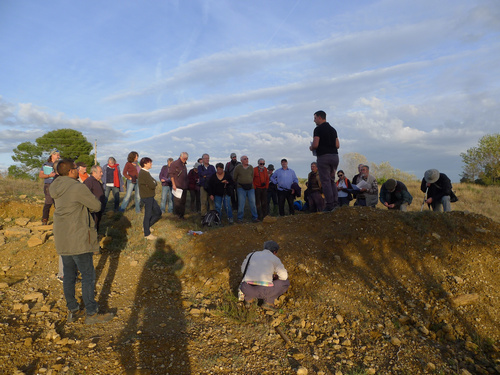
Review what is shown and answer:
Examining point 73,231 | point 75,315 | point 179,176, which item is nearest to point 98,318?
point 75,315

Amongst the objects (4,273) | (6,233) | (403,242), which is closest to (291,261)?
(403,242)

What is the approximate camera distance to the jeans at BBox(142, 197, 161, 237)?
24.1 ft

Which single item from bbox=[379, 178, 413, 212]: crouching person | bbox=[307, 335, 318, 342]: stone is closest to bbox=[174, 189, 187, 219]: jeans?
bbox=[379, 178, 413, 212]: crouching person

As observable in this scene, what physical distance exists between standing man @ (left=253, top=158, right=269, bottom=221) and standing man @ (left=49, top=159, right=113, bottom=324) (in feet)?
20.2

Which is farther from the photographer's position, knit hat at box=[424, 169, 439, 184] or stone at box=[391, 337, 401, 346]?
knit hat at box=[424, 169, 439, 184]

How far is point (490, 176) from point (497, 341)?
32.1m

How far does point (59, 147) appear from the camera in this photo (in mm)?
38688

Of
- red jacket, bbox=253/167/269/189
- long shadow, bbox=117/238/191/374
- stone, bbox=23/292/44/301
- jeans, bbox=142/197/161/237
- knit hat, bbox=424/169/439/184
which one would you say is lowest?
long shadow, bbox=117/238/191/374

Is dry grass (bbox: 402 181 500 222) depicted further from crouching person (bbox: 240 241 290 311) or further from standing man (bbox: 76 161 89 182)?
standing man (bbox: 76 161 89 182)

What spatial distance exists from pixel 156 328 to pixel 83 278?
1165 millimetres

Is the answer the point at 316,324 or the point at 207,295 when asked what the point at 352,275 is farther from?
the point at 207,295

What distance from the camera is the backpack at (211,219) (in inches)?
355

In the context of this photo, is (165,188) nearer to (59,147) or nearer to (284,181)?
(284,181)

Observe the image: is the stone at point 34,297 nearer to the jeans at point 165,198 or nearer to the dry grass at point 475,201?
the jeans at point 165,198
